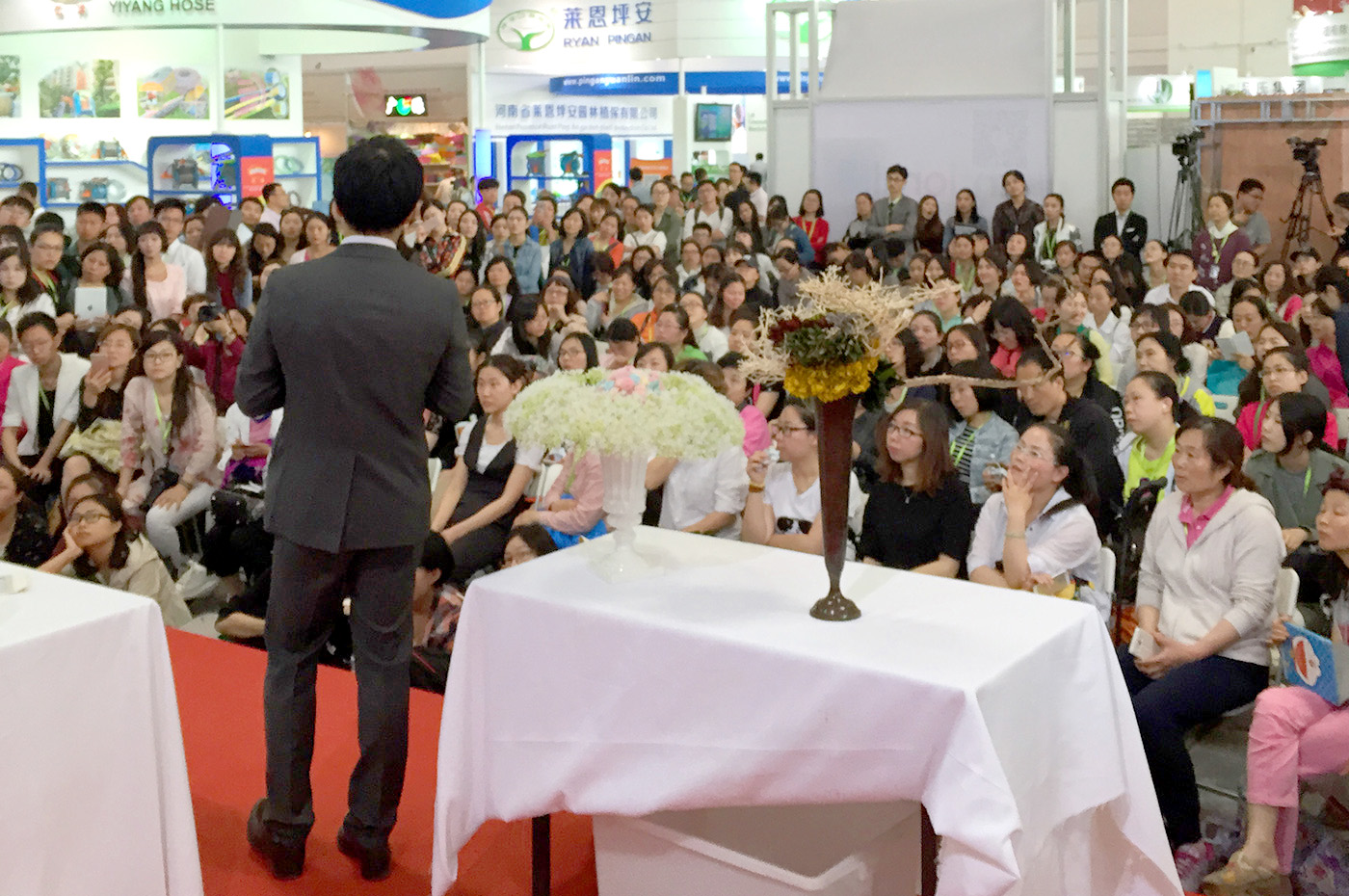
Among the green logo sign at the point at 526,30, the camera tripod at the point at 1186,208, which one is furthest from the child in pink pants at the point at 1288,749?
the green logo sign at the point at 526,30

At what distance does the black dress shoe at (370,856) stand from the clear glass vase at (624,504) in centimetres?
71

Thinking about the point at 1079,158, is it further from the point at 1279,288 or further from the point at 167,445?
the point at 167,445

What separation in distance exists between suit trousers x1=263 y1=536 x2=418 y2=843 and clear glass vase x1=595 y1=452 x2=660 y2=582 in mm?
384

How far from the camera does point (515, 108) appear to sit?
19.0 meters

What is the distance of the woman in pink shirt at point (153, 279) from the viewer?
7.46 metres

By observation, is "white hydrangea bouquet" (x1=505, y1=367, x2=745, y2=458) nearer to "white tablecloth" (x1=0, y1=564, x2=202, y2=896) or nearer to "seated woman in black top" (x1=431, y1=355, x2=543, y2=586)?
"white tablecloth" (x1=0, y1=564, x2=202, y2=896)

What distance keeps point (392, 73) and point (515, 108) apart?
5.83ft

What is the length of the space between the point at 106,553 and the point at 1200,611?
324 centimetres

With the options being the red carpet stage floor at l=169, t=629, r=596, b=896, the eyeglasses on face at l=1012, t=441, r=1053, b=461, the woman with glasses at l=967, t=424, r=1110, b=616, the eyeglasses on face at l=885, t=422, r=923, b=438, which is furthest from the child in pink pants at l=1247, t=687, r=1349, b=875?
the red carpet stage floor at l=169, t=629, r=596, b=896

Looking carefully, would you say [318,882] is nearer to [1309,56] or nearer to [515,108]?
[1309,56]

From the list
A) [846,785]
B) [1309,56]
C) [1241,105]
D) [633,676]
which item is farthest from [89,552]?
[1309,56]

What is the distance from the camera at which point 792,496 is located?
4.19 m

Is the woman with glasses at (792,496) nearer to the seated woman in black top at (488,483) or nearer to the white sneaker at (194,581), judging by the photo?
the seated woman in black top at (488,483)

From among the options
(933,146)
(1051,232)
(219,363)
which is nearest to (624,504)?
(219,363)
